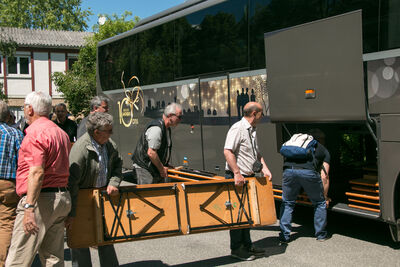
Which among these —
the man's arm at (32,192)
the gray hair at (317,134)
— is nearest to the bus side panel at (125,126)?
the gray hair at (317,134)

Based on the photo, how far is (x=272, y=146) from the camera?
762 centimetres

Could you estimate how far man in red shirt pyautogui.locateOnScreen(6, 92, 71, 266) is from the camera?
12.5 feet

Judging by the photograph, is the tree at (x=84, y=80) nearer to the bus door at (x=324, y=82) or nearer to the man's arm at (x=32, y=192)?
the bus door at (x=324, y=82)

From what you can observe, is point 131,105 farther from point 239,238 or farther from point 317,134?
point 239,238

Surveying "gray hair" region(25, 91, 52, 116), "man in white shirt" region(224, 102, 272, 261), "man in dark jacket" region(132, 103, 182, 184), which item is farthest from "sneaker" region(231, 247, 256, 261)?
"gray hair" region(25, 91, 52, 116)

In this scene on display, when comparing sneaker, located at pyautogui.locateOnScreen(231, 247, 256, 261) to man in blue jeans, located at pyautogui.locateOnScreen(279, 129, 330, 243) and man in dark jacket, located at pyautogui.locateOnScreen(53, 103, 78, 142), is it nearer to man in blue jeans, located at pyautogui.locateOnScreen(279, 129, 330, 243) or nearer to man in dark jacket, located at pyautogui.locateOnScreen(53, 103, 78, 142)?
man in blue jeans, located at pyautogui.locateOnScreen(279, 129, 330, 243)

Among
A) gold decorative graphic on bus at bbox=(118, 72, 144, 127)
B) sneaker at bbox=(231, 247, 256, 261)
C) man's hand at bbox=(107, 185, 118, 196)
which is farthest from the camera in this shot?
gold decorative graphic on bus at bbox=(118, 72, 144, 127)

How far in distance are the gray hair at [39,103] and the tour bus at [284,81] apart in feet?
11.9

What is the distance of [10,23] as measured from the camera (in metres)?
55.6

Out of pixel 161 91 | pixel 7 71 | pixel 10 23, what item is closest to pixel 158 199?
pixel 161 91

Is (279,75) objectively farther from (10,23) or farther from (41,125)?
(10,23)

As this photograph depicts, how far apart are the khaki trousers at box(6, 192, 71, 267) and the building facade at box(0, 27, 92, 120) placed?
3344 cm

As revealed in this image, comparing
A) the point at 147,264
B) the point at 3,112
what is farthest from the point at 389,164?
the point at 3,112

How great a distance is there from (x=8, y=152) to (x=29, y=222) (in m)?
→ 1.18
